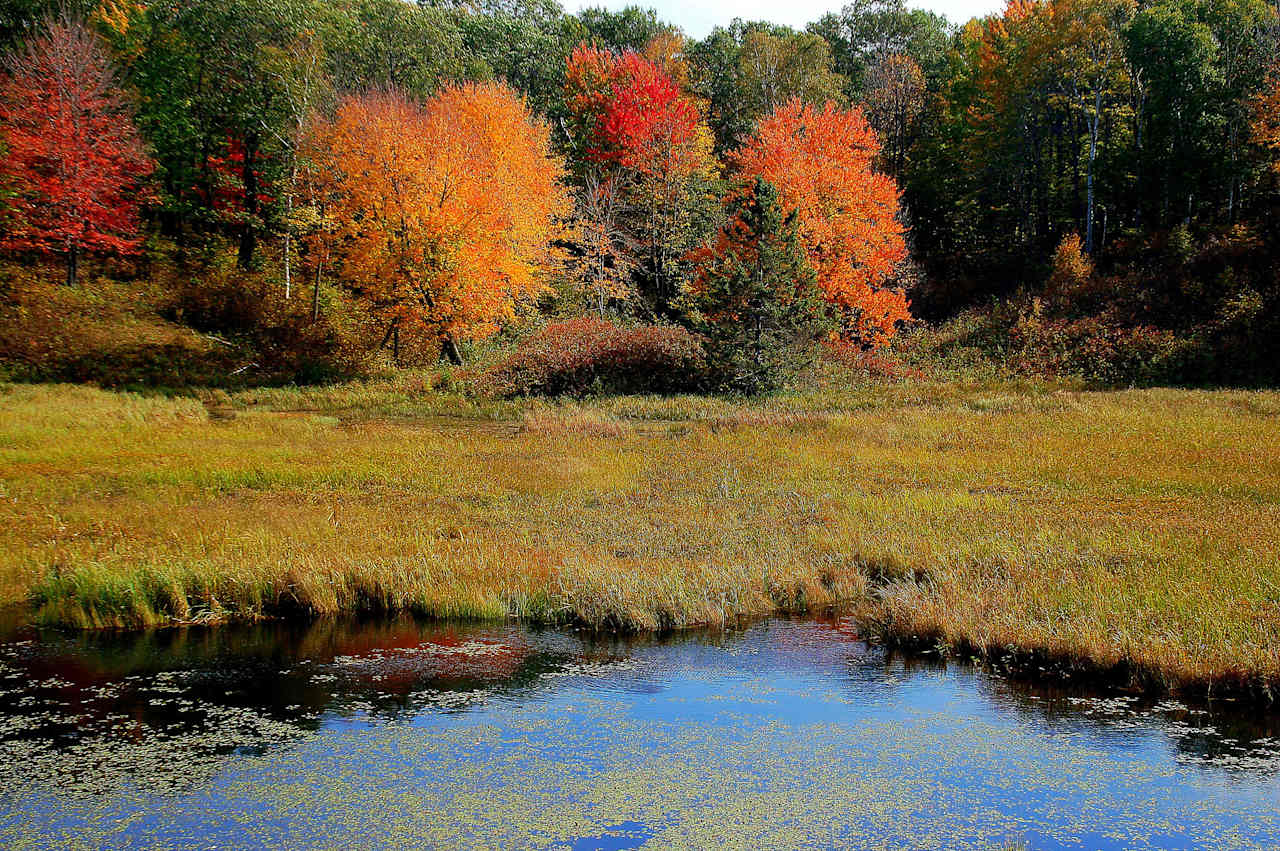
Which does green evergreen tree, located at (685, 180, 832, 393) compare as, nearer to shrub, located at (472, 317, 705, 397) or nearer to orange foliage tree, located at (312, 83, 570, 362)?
shrub, located at (472, 317, 705, 397)

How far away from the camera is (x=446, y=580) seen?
11977 mm

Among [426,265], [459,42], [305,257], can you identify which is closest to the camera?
[426,265]

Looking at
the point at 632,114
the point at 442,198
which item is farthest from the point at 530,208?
the point at 632,114

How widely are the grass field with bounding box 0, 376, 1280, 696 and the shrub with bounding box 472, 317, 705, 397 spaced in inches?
317

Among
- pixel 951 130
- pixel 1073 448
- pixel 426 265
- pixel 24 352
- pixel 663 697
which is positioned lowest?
pixel 663 697

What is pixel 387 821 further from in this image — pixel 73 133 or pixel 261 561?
pixel 73 133

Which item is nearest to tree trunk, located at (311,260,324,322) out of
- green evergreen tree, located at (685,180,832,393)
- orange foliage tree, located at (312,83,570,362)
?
orange foliage tree, located at (312,83,570,362)

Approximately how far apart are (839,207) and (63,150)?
1202 inches

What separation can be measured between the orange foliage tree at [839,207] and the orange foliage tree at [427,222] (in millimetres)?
10373

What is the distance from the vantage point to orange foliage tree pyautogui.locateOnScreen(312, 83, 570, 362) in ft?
112

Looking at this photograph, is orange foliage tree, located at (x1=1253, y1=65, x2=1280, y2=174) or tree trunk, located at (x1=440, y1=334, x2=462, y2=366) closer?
orange foliage tree, located at (x1=1253, y1=65, x2=1280, y2=174)

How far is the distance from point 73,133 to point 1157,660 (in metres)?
40.8

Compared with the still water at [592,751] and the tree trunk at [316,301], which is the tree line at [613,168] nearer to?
the tree trunk at [316,301]

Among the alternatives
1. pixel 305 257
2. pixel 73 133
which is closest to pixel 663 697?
pixel 73 133
